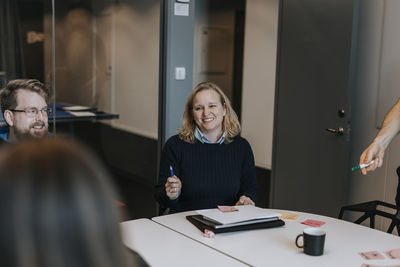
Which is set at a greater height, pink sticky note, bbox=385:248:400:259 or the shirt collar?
the shirt collar

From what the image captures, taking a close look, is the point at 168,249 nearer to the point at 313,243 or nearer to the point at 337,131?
the point at 313,243

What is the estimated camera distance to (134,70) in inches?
168

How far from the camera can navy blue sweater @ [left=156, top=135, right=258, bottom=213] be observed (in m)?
2.84

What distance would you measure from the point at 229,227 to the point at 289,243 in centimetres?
27

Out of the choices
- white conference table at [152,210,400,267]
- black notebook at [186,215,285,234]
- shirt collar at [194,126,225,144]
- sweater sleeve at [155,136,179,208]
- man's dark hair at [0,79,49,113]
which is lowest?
white conference table at [152,210,400,267]

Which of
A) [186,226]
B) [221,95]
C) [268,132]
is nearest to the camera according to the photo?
[186,226]

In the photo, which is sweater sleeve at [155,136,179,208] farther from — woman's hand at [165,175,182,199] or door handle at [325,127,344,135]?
door handle at [325,127,344,135]

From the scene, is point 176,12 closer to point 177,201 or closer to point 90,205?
point 177,201

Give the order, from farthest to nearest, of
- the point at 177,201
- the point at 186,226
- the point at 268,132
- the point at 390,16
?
the point at 268,132 < the point at 390,16 < the point at 177,201 < the point at 186,226

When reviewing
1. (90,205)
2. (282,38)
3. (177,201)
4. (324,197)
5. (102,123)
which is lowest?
(324,197)

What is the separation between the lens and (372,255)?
1.95 metres

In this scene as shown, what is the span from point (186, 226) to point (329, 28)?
94.5 inches

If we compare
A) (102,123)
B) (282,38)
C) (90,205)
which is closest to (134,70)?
(102,123)

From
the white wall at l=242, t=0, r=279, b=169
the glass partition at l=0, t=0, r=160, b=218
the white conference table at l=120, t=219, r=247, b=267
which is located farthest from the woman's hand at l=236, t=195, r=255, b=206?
the white wall at l=242, t=0, r=279, b=169
